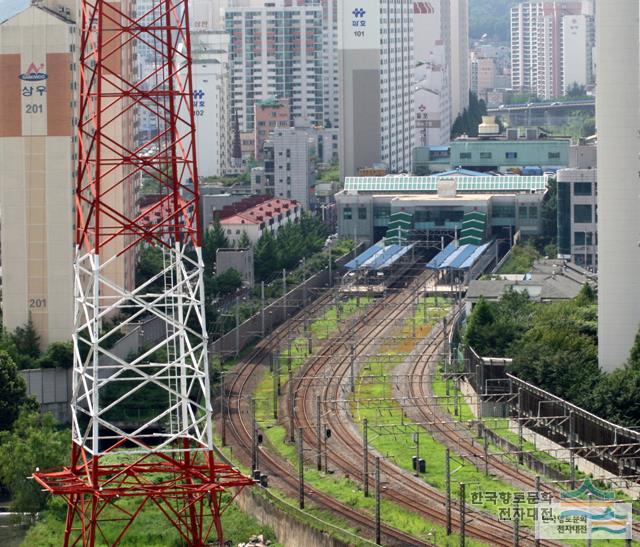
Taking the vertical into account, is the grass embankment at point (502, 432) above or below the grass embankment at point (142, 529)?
above

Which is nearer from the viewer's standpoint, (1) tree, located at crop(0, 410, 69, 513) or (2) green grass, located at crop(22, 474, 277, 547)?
(2) green grass, located at crop(22, 474, 277, 547)

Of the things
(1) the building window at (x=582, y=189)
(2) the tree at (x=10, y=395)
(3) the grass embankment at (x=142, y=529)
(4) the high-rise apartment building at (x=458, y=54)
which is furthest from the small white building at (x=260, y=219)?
(4) the high-rise apartment building at (x=458, y=54)

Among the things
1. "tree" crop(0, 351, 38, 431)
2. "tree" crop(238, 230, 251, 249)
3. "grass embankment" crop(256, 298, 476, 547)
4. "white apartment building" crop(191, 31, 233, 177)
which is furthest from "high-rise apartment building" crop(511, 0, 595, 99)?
"tree" crop(0, 351, 38, 431)

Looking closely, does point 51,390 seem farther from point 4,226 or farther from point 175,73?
point 175,73

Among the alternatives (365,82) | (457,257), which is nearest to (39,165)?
(457,257)

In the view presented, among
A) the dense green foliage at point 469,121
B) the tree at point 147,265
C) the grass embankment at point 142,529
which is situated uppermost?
the dense green foliage at point 469,121

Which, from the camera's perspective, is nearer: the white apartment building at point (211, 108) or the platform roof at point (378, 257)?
the platform roof at point (378, 257)

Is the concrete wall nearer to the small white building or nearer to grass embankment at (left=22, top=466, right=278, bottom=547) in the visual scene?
grass embankment at (left=22, top=466, right=278, bottom=547)

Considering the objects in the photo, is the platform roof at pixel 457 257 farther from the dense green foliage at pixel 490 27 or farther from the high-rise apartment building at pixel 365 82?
the dense green foliage at pixel 490 27
